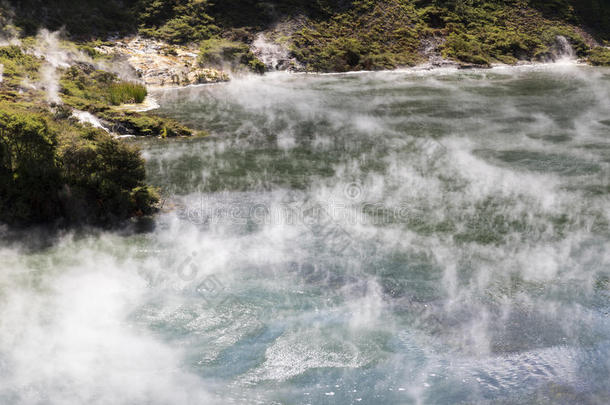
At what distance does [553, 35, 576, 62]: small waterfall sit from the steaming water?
43.3m

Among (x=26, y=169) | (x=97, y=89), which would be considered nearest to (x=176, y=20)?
(x=97, y=89)

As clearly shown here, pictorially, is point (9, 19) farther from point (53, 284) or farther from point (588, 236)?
point (588, 236)

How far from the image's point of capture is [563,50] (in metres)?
64.5

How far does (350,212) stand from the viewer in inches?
764

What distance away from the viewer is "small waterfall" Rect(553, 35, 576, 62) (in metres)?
63.7

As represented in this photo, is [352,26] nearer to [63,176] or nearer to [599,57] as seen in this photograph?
[599,57]

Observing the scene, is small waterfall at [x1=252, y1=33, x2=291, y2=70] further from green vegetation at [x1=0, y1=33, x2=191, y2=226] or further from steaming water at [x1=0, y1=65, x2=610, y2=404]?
green vegetation at [x1=0, y1=33, x2=191, y2=226]

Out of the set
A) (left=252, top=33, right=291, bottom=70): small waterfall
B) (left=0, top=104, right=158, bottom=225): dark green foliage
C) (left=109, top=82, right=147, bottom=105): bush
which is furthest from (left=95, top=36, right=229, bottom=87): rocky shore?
(left=0, top=104, right=158, bottom=225): dark green foliage

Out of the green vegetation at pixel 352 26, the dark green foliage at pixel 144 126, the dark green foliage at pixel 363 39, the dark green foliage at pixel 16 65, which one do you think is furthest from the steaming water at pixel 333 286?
the green vegetation at pixel 352 26

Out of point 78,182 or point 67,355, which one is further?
point 78,182

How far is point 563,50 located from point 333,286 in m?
63.6

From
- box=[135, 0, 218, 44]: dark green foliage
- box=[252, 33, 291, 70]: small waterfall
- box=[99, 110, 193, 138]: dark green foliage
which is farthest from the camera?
box=[135, 0, 218, 44]: dark green foliage

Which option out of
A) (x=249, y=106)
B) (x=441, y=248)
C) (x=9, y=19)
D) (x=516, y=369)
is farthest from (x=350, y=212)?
(x=9, y=19)

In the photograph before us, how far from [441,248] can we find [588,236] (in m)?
5.41
